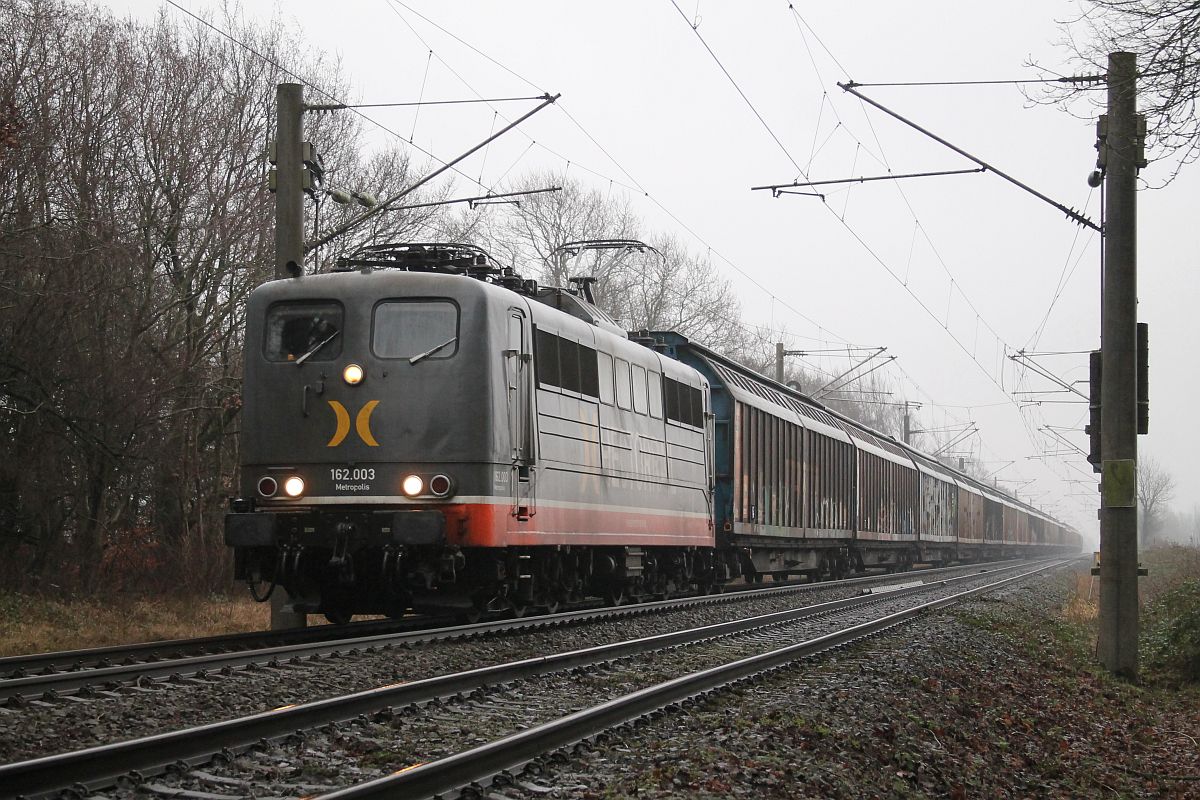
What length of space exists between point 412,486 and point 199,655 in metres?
2.57

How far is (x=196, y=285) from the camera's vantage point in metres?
21.8

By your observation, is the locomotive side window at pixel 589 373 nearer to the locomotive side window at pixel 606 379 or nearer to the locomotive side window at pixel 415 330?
the locomotive side window at pixel 606 379

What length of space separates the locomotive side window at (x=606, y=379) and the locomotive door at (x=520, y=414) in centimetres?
220

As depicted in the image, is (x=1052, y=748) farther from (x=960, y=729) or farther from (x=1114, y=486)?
(x=1114, y=486)

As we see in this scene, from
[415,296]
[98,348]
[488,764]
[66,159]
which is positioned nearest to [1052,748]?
[488,764]

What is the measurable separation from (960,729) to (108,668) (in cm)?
555

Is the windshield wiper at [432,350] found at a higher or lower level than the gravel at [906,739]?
higher

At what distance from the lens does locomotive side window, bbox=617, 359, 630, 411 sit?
15.7 meters

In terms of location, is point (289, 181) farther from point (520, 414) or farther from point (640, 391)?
Result: point (640, 391)

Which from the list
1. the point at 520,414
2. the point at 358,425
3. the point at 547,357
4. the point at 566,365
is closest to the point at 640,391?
the point at 566,365

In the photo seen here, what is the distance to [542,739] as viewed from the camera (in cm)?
680

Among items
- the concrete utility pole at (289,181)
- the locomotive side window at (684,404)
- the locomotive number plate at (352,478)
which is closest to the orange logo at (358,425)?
the locomotive number plate at (352,478)

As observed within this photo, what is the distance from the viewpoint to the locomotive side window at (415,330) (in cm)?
1222

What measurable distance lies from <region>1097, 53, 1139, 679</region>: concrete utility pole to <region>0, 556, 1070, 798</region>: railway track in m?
3.63
